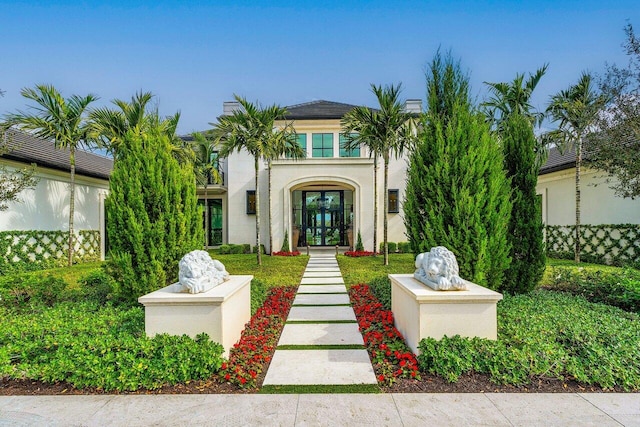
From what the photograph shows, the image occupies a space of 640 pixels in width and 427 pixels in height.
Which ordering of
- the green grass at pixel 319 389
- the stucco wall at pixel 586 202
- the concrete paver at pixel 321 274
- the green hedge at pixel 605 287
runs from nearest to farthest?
the green grass at pixel 319 389 → the green hedge at pixel 605 287 → the concrete paver at pixel 321 274 → the stucco wall at pixel 586 202

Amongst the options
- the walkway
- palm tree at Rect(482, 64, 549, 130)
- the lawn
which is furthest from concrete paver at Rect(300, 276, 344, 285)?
palm tree at Rect(482, 64, 549, 130)

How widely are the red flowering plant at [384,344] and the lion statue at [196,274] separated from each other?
233 cm

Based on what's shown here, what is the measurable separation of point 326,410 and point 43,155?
49.2ft

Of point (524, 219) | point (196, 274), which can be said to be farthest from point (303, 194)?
point (196, 274)

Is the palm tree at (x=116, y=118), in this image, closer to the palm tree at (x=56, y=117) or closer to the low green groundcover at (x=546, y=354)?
the palm tree at (x=56, y=117)

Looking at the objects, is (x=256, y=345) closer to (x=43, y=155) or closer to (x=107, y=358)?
(x=107, y=358)

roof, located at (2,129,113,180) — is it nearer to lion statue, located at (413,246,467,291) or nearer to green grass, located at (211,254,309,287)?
green grass, located at (211,254,309,287)

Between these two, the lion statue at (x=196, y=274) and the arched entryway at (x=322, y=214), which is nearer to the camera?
the lion statue at (x=196, y=274)

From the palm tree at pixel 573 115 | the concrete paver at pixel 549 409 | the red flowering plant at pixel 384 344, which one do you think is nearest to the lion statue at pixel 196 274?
the red flowering plant at pixel 384 344

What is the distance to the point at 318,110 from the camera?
61.1ft

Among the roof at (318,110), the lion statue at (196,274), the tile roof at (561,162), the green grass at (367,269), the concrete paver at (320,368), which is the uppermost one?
the roof at (318,110)

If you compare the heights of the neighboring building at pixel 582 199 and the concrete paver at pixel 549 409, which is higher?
the neighboring building at pixel 582 199

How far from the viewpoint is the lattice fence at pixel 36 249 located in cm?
1040

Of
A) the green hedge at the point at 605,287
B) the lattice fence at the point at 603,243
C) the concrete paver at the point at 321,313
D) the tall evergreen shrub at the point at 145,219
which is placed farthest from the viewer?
the lattice fence at the point at 603,243
